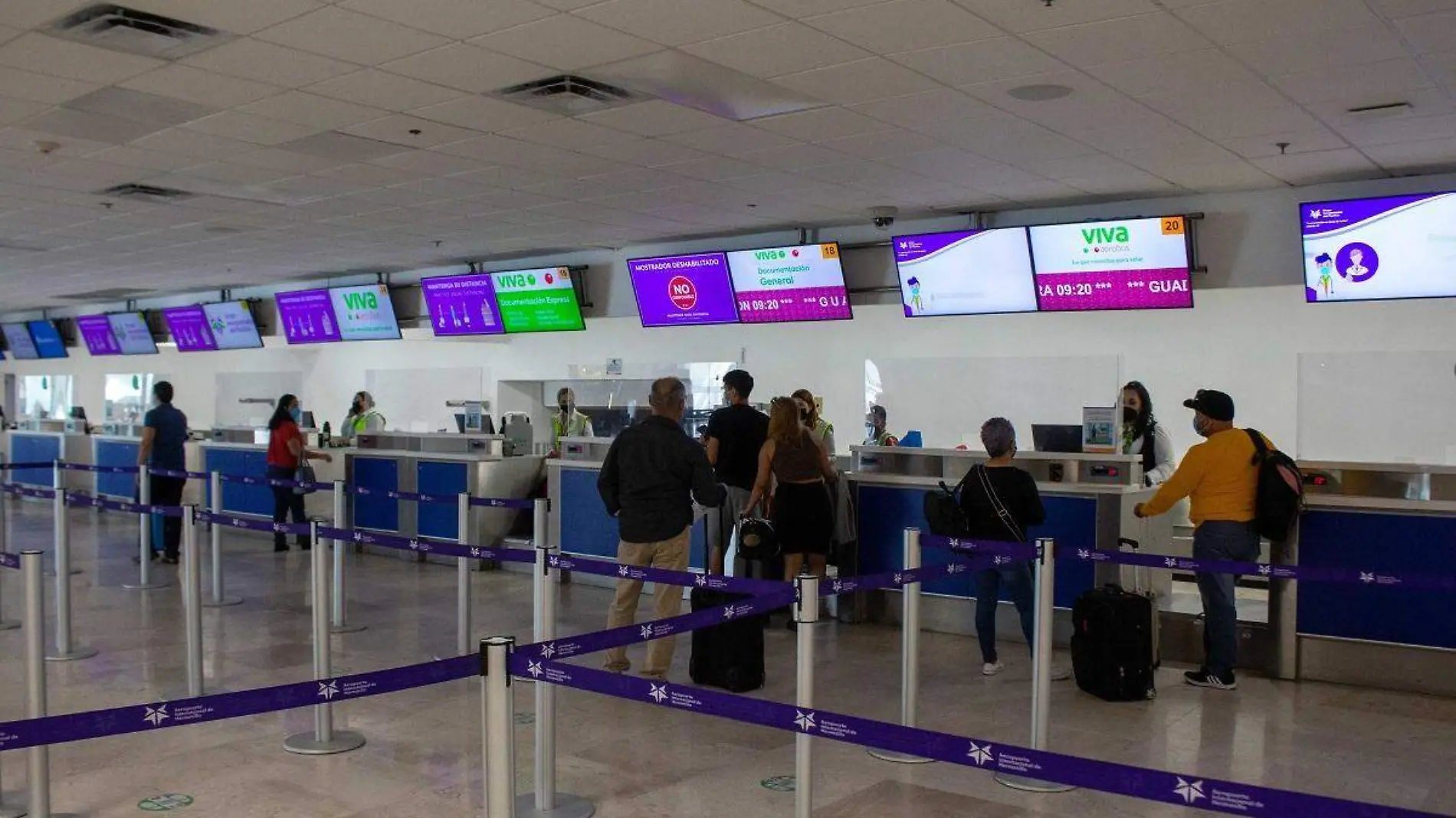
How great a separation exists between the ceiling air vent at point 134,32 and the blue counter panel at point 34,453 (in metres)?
12.2

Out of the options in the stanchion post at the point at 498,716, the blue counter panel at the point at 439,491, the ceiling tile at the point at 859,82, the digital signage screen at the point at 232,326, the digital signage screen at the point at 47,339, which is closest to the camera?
the stanchion post at the point at 498,716

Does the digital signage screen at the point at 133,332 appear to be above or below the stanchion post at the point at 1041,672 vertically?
above

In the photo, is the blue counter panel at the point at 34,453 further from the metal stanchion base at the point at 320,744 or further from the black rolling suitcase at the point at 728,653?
the black rolling suitcase at the point at 728,653

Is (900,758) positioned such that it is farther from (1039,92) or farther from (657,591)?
(1039,92)

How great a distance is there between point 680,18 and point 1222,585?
3.63m

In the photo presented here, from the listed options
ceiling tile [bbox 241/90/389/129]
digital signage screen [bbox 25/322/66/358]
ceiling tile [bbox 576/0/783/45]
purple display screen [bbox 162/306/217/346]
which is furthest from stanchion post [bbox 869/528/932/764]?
digital signage screen [bbox 25/322/66/358]

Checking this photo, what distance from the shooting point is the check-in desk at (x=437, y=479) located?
9766 mm

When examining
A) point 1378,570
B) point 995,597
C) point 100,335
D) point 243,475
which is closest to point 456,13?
point 995,597

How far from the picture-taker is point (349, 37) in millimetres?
4746

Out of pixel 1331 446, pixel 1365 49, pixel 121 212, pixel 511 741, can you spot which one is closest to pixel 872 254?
pixel 1331 446

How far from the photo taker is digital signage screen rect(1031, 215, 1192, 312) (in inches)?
319

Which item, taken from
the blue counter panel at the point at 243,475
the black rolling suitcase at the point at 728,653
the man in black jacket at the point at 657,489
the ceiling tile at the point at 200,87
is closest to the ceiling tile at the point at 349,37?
the ceiling tile at the point at 200,87

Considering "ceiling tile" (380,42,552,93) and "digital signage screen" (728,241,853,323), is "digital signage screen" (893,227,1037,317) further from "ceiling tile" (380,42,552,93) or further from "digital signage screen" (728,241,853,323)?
"ceiling tile" (380,42,552,93)

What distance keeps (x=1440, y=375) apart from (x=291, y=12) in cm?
731
